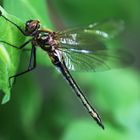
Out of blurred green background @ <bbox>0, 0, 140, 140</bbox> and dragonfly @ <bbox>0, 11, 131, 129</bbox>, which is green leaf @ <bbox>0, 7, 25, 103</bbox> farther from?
blurred green background @ <bbox>0, 0, 140, 140</bbox>

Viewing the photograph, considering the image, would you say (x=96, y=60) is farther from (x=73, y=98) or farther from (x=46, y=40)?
(x=73, y=98)

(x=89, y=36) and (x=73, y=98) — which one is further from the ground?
(x=89, y=36)

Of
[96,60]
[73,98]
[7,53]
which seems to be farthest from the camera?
[73,98]

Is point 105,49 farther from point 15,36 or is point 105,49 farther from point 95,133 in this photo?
point 15,36

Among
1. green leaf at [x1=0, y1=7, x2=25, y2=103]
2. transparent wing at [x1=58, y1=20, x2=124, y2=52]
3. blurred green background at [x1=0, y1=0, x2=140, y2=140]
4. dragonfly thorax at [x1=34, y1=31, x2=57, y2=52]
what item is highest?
green leaf at [x1=0, y1=7, x2=25, y2=103]

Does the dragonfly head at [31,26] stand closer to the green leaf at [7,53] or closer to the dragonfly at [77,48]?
the dragonfly at [77,48]

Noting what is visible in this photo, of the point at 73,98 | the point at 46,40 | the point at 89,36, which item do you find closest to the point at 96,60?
the point at 89,36

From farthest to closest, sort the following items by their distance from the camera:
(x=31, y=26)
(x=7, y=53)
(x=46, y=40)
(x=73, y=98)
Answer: (x=73, y=98) < (x=46, y=40) < (x=31, y=26) < (x=7, y=53)

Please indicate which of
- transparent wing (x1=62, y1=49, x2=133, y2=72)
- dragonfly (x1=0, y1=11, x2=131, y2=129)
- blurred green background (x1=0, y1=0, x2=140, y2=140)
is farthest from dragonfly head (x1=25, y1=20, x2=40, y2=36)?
transparent wing (x1=62, y1=49, x2=133, y2=72)
